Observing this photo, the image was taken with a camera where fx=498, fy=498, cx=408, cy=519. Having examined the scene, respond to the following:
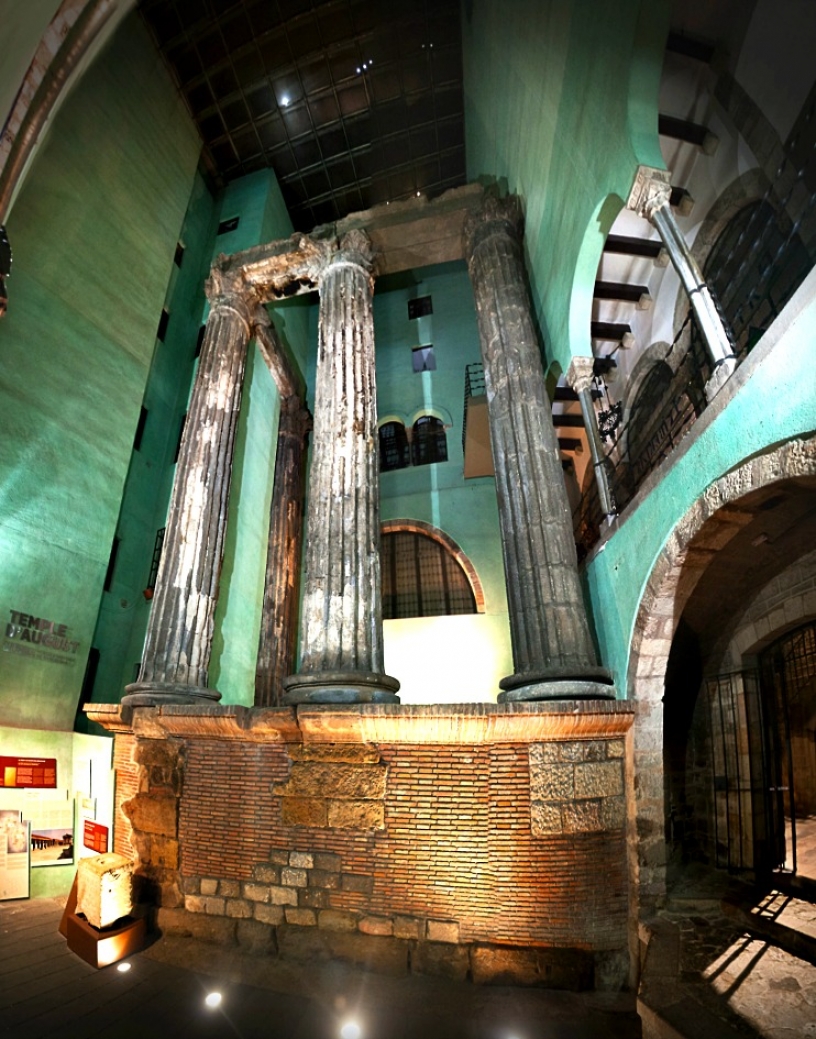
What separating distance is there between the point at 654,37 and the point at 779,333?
169 inches

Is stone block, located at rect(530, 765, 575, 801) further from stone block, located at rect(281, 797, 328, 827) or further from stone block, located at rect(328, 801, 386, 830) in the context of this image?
stone block, located at rect(281, 797, 328, 827)

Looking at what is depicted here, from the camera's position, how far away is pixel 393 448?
12.7m

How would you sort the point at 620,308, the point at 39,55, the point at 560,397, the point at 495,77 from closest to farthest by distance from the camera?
the point at 39,55, the point at 495,77, the point at 620,308, the point at 560,397

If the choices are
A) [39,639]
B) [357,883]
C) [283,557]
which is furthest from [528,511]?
[39,639]

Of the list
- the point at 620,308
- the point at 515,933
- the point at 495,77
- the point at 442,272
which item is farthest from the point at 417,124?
the point at 515,933

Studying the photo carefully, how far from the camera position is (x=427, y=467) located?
39.1 feet

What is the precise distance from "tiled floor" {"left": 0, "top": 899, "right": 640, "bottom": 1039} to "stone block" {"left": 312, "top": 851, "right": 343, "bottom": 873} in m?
0.72

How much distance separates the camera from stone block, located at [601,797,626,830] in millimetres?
4311

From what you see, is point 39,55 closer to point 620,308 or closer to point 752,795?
point 620,308

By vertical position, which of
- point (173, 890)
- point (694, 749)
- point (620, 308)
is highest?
point (620, 308)

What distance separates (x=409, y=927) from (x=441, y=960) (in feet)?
1.12

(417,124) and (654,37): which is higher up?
(417,124)

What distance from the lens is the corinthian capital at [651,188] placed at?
17.0 ft

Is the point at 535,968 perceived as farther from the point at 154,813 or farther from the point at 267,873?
the point at 154,813
